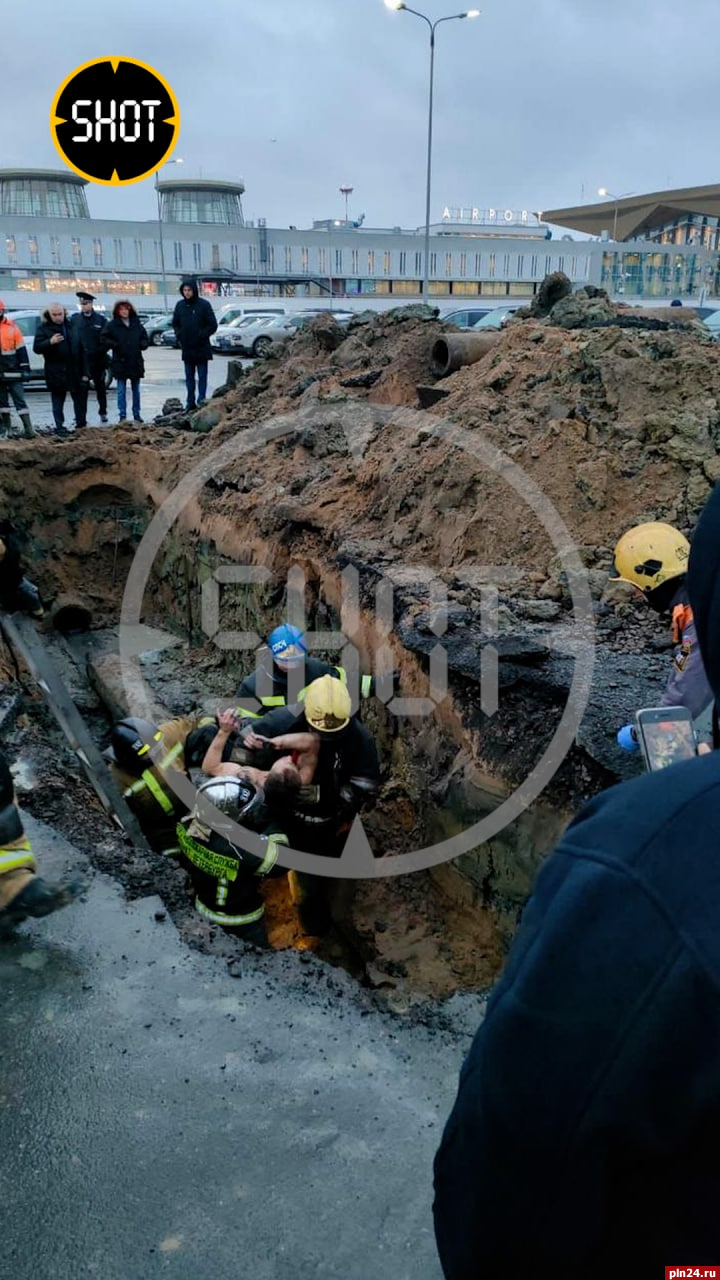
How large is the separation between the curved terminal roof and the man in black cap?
45.9 metres

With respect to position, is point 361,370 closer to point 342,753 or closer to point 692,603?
point 342,753

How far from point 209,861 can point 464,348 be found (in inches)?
277

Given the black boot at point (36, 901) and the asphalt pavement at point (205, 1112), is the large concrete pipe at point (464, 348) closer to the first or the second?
the black boot at point (36, 901)

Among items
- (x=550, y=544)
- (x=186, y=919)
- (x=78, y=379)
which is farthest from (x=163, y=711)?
(x=78, y=379)

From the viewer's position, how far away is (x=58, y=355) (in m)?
12.8

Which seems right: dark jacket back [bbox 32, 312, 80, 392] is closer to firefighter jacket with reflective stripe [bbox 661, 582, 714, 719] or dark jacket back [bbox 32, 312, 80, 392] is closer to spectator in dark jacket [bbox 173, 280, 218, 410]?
spectator in dark jacket [bbox 173, 280, 218, 410]

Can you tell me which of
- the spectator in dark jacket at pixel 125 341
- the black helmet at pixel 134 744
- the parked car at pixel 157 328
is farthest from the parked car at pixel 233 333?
the black helmet at pixel 134 744

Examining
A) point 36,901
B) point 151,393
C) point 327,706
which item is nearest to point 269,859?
point 327,706

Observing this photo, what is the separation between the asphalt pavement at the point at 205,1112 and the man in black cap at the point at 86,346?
11.0 metres

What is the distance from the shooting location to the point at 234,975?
3.46 m

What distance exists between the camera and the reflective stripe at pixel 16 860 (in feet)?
12.3

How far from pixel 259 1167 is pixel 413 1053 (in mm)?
717

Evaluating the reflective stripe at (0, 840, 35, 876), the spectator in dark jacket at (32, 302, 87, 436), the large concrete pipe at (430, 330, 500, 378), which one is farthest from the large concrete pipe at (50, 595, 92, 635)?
the reflective stripe at (0, 840, 35, 876)

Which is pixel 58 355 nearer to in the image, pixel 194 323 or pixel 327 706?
pixel 194 323
